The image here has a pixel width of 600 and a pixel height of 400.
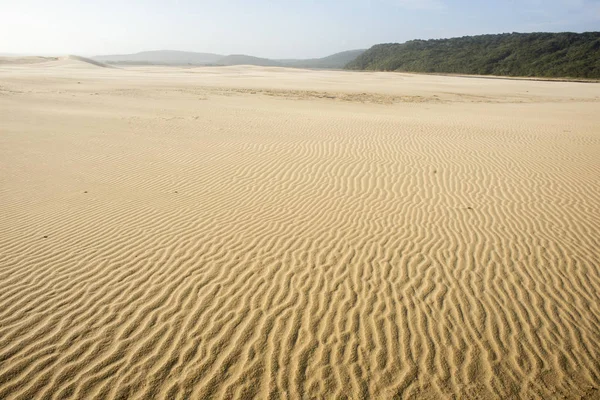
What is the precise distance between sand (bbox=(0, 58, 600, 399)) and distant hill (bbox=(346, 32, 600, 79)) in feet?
217

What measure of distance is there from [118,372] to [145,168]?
7.54 m

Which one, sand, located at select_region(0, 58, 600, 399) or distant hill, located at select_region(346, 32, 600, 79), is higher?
distant hill, located at select_region(346, 32, 600, 79)

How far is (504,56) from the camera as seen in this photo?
3014 inches

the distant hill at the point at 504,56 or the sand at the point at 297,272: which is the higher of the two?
the distant hill at the point at 504,56

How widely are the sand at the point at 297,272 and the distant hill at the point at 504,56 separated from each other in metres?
66.1

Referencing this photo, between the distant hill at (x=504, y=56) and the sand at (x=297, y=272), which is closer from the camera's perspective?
the sand at (x=297, y=272)

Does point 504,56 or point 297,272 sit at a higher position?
point 504,56

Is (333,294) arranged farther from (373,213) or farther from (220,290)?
(373,213)

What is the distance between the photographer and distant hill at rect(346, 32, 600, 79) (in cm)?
6280

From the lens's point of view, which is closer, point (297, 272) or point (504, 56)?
point (297, 272)

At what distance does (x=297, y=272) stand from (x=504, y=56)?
90.1 metres

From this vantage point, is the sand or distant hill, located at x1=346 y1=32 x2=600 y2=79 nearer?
the sand

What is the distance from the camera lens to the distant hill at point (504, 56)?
62800mm

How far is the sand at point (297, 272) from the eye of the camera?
3559mm
